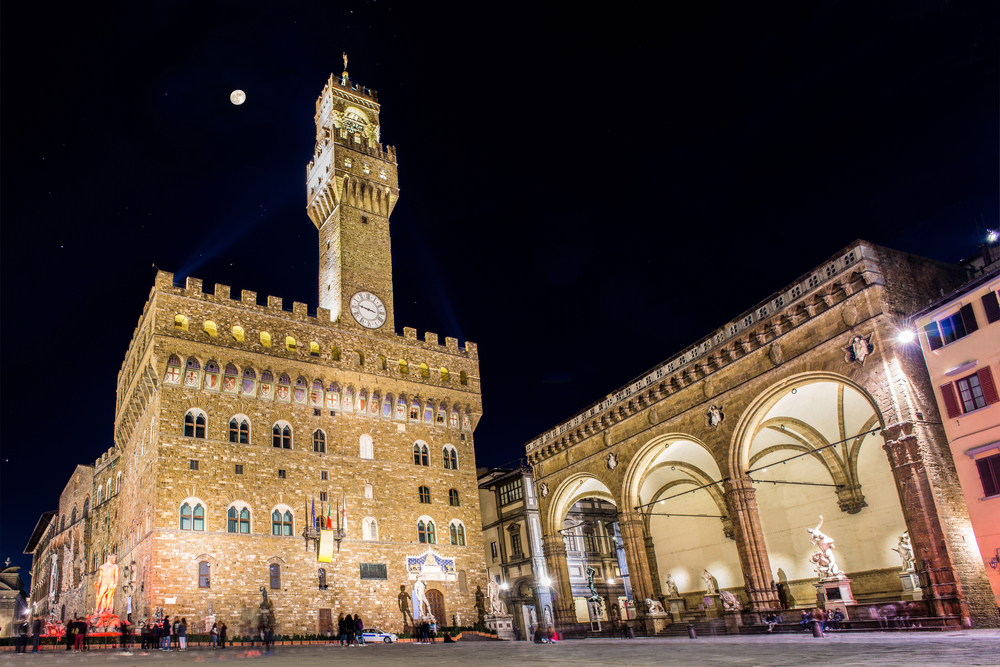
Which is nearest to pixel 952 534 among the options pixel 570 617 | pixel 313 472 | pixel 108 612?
pixel 570 617

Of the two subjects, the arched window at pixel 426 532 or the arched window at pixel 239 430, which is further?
the arched window at pixel 426 532

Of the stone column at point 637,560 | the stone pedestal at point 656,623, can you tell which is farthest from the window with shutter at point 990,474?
the stone column at point 637,560

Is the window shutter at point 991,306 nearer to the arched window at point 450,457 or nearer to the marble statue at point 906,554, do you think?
the marble statue at point 906,554

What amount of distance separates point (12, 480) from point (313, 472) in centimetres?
4860

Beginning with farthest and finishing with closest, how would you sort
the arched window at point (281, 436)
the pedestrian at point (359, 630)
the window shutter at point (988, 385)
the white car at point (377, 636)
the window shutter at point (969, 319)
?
the arched window at point (281, 436) → the white car at point (377, 636) → the pedestrian at point (359, 630) → the window shutter at point (969, 319) → the window shutter at point (988, 385)

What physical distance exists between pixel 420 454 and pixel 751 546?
57.3 feet

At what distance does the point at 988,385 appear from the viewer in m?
18.4

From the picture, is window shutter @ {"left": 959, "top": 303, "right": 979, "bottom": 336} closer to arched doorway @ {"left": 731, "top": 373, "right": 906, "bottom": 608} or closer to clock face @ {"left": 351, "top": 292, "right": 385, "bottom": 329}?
arched doorway @ {"left": 731, "top": 373, "right": 906, "bottom": 608}

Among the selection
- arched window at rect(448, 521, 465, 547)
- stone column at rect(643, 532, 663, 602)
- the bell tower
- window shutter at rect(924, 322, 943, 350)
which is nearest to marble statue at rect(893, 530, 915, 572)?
window shutter at rect(924, 322, 943, 350)

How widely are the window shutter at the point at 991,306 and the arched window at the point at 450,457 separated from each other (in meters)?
24.7

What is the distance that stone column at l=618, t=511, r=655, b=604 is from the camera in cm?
2873

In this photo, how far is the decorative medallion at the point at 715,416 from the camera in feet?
82.9

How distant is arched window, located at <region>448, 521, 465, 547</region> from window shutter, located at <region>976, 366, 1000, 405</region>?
23.8 metres

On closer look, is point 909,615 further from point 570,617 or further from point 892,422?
point 570,617
